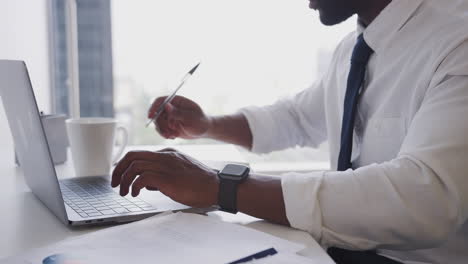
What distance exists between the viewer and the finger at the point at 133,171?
69cm

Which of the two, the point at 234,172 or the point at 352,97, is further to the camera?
the point at 352,97

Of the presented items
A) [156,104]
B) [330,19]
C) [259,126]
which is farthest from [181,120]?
[330,19]

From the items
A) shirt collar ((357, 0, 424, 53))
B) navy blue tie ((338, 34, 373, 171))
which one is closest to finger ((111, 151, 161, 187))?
navy blue tie ((338, 34, 373, 171))

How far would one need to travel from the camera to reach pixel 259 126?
4.11ft

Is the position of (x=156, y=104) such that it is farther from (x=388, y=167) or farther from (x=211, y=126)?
(x=388, y=167)

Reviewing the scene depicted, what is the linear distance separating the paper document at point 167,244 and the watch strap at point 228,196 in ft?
0.15

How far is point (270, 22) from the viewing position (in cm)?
171

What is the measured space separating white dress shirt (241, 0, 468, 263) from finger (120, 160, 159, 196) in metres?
0.21

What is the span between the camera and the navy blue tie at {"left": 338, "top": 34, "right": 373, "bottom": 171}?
2.87 ft

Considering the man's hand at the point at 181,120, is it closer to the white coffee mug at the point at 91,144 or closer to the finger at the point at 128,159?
the white coffee mug at the point at 91,144

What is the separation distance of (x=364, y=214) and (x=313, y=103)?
0.67 m

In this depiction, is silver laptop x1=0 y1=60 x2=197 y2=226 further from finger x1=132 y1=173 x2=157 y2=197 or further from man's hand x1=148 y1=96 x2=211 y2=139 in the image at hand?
man's hand x1=148 y1=96 x2=211 y2=139

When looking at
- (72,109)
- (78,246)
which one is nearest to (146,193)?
(78,246)

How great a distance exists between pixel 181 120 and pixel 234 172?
1.70 ft
